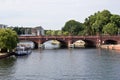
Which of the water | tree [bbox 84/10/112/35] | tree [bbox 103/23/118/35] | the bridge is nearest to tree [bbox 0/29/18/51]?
the water

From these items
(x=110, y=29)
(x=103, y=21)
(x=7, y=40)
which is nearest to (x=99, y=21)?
(x=103, y=21)

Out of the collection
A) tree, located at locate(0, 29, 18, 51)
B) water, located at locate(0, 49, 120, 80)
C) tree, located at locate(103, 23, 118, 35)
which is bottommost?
water, located at locate(0, 49, 120, 80)

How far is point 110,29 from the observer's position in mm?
160250

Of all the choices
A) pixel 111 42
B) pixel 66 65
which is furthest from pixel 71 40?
pixel 66 65

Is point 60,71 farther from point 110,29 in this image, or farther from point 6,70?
point 110,29

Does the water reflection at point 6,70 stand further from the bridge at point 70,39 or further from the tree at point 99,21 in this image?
the tree at point 99,21

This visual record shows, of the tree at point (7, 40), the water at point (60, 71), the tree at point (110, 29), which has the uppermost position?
the tree at point (110, 29)

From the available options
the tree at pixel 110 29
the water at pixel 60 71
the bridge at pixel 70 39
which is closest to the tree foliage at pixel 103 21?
the tree at pixel 110 29

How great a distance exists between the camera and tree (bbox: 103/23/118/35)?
15944cm

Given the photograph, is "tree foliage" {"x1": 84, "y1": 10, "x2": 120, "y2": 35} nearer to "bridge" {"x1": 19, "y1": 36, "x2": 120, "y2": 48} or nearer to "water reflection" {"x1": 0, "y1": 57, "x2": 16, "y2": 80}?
"bridge" {"x1": 19, "y1": 36, "x2": 120, "y2": 48}

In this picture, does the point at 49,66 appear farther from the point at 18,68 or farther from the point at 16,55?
the point at 16,55

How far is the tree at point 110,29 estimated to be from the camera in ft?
523

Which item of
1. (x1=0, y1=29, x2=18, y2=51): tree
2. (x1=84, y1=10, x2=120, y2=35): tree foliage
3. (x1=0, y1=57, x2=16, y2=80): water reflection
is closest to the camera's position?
(x1=0, y1=57, x2=16, y2=80): water reflection

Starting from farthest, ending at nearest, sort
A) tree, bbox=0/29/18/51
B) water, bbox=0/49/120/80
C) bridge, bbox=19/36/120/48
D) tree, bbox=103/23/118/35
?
tree, bbox=103/23/118/35, bridge, bbox=19/36/120/48, tree, bbox=0/29/18/51, water, bbox=0/49/120/80
